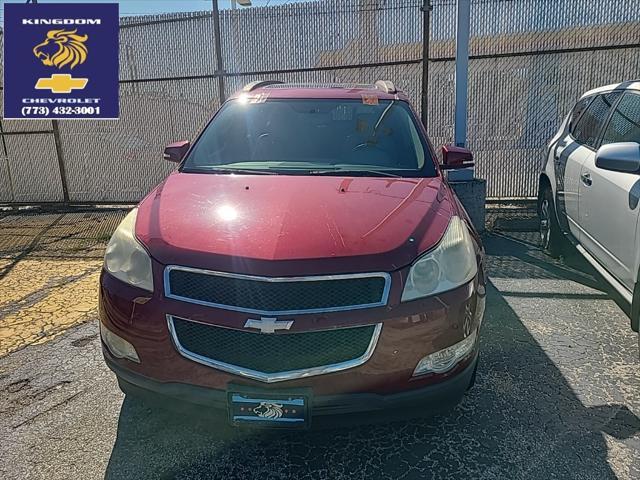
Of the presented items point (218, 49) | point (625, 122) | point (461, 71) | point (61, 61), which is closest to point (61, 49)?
point (61, 61)

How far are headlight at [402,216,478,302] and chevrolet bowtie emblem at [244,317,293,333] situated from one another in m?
0.51

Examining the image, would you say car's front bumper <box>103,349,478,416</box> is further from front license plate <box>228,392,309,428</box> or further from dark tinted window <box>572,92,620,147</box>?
dark tinted window <box>572,92,620,147</box>

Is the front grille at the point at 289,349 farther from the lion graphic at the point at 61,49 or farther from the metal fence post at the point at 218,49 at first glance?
the lion graphic at the point at 61,49

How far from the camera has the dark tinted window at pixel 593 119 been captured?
14.4 feet

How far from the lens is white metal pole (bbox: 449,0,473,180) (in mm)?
6316

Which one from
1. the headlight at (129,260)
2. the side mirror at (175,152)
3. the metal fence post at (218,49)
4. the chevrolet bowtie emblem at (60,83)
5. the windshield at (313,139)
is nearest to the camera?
the headlight at (129,260)

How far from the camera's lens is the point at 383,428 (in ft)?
9.21

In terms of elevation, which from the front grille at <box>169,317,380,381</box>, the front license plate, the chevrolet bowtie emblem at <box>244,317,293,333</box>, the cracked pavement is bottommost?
the cracked pavement

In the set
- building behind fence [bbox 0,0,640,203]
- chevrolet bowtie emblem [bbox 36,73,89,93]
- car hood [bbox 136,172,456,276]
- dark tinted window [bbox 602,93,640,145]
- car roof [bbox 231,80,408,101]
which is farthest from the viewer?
chevrolet bowtie emblem [bbox 36,73,89,93]

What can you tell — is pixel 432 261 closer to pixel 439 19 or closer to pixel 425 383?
pixel 425 383

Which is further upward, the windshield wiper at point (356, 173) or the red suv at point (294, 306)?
the windshield wiper at point (356, 173)

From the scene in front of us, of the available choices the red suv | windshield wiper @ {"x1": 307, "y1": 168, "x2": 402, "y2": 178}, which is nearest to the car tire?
windshield wiper @ {"x1": 307, "y1": 168, "x2": 402, "y2": 178}

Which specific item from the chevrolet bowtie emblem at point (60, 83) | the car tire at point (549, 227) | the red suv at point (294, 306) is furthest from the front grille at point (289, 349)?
the chevrolet bowtie emblem at point (60, 83)

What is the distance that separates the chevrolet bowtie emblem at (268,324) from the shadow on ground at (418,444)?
1.65 feet
